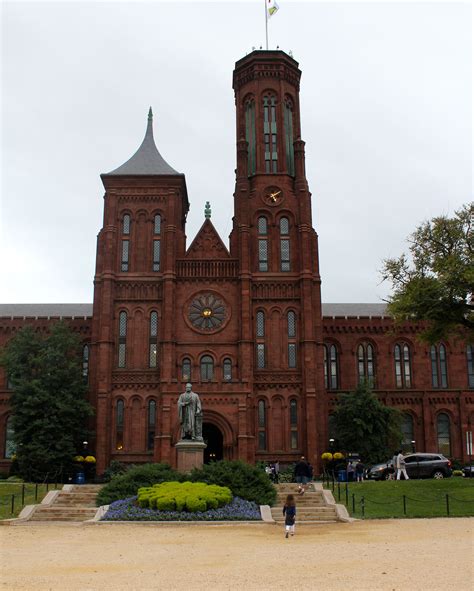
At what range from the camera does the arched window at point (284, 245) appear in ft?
171

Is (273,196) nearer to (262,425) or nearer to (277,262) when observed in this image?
(277,262)

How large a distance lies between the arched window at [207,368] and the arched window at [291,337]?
5.54 metres

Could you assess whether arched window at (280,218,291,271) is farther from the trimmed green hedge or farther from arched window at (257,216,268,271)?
the trimmed green hedge

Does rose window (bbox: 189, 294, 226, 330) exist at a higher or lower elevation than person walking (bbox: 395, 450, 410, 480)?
higher

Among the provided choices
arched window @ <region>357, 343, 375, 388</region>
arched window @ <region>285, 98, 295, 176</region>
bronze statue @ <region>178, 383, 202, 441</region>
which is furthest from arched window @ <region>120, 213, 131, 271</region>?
arched window @ <region>357, 343, 375, 388</region>

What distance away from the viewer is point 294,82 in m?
57.7

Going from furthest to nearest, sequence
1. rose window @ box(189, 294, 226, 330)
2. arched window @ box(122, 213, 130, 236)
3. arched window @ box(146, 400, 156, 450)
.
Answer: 1. arched window @ box(122, 213, 130, 236)
2. rose window @ box(189, 294, 226, 330)
3. arched window @ box(146, 400, 156, 450)

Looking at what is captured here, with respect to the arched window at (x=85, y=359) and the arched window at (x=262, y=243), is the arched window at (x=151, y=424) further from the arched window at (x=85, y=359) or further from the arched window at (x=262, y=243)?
the arched window at (x=262, y=243)

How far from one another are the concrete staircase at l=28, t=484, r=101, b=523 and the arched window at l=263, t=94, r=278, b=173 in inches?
1165

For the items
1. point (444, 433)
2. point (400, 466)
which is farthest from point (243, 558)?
point (444, 433)

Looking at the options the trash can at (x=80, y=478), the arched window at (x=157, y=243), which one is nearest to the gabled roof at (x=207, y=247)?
the arched window at (x=157, y=243)

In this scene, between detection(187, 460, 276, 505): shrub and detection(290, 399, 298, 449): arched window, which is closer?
detection(187, 460, 276, 505): shrub

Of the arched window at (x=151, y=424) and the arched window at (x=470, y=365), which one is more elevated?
the arched window at (x=470, y=365)

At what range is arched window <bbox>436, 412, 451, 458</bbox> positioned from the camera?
5503 cm
